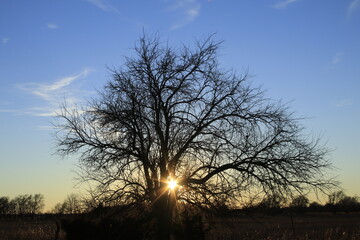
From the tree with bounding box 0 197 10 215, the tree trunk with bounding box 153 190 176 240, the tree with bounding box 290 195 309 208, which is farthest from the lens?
the tree with bounding box 0 197 10 215

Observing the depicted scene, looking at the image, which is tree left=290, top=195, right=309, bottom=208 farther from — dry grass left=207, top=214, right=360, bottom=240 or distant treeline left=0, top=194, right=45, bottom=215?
distant treeline left=0, top=194, right=45, bottom=215

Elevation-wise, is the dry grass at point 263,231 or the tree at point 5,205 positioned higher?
the tree at point 5,205

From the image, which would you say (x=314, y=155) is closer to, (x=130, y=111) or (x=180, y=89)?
(x=180, y=89)

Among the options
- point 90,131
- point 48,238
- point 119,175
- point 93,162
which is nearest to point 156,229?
point 119,175

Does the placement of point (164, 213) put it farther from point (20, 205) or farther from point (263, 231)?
point (20, 205)

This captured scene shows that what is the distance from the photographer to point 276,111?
45.5 feet

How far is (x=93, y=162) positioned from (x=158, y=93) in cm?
334

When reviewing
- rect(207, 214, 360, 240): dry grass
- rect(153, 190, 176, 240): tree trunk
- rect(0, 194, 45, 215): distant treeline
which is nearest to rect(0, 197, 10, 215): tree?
rect(0, 194, 45, 215): distant treeline

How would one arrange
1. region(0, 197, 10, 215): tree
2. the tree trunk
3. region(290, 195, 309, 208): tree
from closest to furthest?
the tree trunk → region(290, 195, 309, 208): tree → region(0, 197, 10, 215): tree

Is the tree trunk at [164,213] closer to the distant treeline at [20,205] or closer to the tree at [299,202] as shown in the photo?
the tree at [299,202]

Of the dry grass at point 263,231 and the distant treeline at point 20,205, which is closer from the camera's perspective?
the dry grass at point 263,231

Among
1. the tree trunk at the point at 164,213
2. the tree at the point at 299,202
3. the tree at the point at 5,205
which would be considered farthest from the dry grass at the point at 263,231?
the tree at the point at 5,205

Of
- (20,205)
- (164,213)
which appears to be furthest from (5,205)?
(164,213)

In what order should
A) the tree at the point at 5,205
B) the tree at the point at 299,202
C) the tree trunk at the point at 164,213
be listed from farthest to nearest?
the tree at the point at 5,205 → the tree at the point at 299,202 → the tree trunk at the point at 164,213
